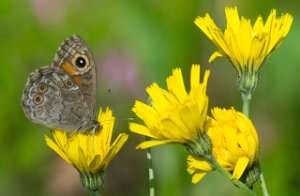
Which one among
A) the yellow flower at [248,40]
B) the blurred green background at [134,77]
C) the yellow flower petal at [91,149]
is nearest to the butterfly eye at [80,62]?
the yellow flower petal at [91,149]

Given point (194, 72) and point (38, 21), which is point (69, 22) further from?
point (194, 72)

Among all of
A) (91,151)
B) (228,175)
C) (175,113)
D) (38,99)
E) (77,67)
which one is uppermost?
(77,67)

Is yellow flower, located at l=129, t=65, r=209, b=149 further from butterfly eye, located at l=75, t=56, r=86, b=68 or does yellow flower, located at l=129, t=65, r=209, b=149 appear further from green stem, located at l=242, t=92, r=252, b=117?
butterfly eye, located at l=75, t=56, r=86, b=68

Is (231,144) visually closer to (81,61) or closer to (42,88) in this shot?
(81,61)

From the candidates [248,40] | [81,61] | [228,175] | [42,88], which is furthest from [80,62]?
[228,175]

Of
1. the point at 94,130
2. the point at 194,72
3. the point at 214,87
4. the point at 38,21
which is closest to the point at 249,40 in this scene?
the point at 194,72

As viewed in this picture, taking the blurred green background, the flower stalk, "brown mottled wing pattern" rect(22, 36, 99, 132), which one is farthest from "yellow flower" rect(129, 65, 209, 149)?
the blurred green background
